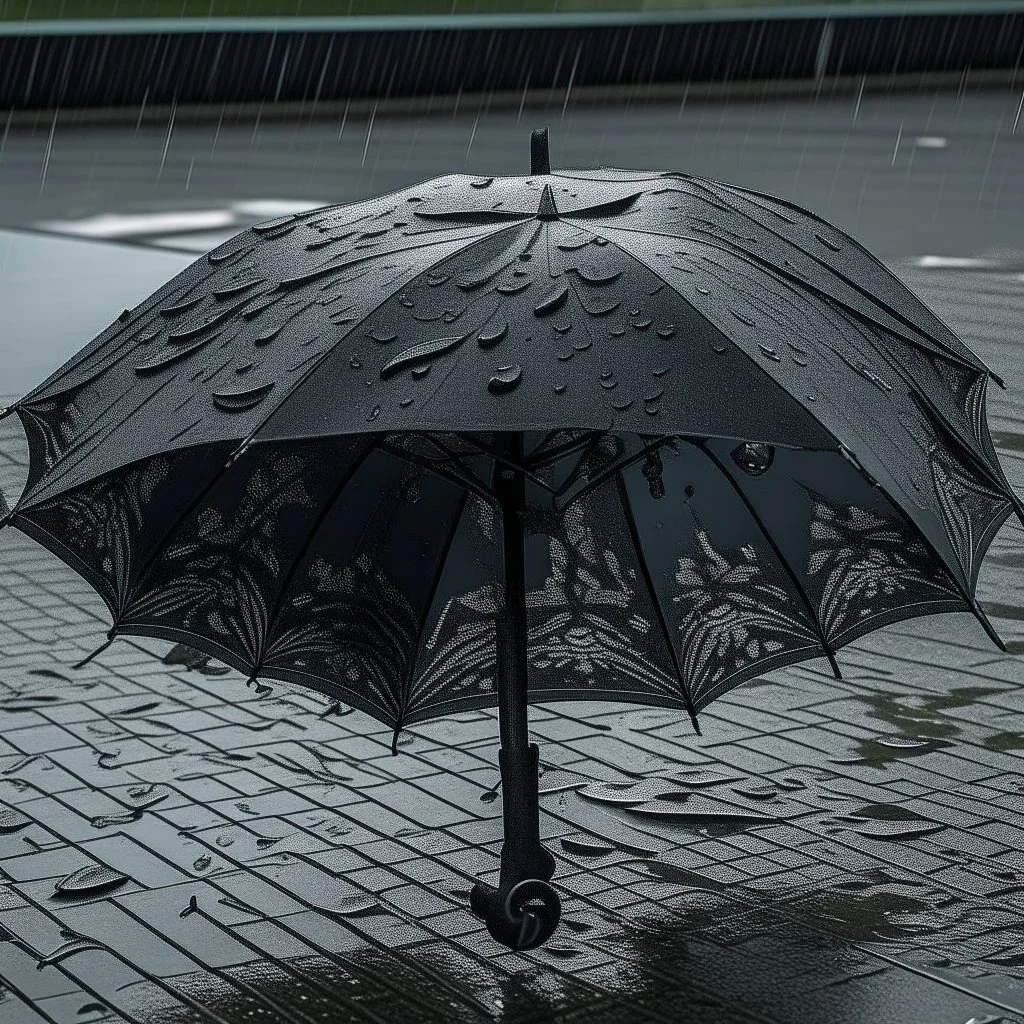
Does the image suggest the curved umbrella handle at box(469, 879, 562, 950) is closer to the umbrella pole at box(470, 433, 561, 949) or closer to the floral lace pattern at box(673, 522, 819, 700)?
the umbrella pole at box(470, 433, 561, 949)

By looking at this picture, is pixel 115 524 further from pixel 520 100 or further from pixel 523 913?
pixel 520 100

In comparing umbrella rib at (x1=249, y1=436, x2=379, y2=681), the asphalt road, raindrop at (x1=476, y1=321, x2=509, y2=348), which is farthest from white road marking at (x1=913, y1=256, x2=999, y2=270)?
raindrop at (x1=476, y1=321, x2=509, y2=348)

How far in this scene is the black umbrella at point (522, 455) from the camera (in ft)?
8.84

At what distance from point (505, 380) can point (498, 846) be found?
1.85 meters

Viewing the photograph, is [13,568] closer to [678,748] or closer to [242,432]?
[678,748]

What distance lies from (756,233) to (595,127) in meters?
16.0

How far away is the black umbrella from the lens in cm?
269

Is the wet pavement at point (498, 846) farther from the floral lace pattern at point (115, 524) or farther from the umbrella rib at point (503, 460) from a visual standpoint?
the umbrella rib at point (503, 460)

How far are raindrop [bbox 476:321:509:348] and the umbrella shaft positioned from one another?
1.47 ft

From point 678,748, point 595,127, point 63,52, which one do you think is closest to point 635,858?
point 678,748

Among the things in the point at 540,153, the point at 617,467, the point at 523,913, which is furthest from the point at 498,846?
the point at 540,153

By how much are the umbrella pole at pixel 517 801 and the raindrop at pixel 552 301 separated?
453 mm

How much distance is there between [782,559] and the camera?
141 inches

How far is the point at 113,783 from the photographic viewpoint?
460cm
